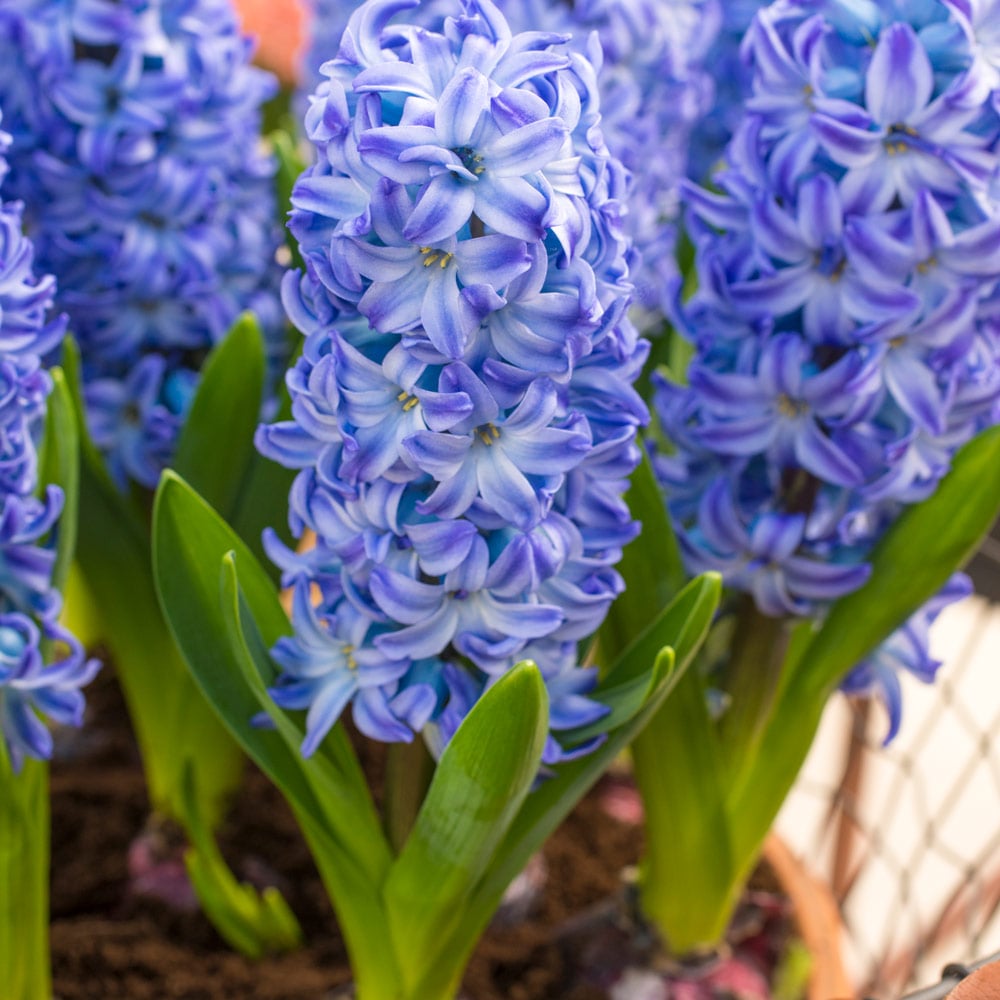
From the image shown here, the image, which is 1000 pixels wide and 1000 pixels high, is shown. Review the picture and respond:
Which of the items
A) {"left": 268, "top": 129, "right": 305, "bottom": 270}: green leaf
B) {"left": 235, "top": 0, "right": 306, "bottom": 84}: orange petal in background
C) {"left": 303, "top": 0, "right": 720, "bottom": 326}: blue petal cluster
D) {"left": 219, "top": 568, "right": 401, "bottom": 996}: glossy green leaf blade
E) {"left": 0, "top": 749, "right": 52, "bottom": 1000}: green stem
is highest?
{"left": 303, "top": 0, "right": 720, "bottom": 326}: blue petal cluster

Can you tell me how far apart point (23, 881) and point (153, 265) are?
1.35ft

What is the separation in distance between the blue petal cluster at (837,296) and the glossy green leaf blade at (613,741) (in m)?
0.11

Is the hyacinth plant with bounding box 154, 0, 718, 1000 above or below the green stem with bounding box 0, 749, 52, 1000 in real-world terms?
above

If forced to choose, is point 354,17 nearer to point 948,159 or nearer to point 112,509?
Result: point 948,159

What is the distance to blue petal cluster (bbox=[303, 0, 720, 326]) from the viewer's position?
93 cm

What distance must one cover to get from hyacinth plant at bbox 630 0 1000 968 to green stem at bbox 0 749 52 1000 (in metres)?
0.40

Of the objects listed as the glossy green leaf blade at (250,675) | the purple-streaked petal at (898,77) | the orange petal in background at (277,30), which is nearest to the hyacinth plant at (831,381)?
the purple-streaked petal at (898,77)

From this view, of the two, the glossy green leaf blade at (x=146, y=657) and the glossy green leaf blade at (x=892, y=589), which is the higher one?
the glossy green leaf blade at (x=892, y=589)

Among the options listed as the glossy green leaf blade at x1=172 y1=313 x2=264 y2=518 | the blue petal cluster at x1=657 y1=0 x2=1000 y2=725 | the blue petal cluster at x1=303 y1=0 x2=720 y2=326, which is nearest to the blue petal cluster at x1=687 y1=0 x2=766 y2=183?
the blue petal cluster at x1=303 y1=0 x2=720 y2=326

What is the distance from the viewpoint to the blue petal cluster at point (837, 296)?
653mm

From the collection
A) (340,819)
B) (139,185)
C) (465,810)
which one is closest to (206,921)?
(340,819)

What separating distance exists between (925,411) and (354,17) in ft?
1.23

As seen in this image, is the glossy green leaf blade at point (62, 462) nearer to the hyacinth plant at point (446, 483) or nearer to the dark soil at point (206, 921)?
the hyacinth plant at point (446, 483)

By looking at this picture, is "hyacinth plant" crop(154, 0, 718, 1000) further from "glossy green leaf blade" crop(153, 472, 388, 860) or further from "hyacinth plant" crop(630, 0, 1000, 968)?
"hyacinth plant" crop(630, 0, 1000, 968)
